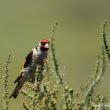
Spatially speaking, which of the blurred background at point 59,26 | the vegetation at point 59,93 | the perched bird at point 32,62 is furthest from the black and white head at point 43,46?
the blurred background at point 59,26

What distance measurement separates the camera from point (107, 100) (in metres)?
3.65

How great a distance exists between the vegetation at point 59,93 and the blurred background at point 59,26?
15.9 m

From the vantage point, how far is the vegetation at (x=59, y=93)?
140 inches

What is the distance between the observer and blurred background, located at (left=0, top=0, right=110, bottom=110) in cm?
2302

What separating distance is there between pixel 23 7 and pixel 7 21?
14.9 feet

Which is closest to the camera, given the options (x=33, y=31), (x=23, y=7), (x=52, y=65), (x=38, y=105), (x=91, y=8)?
(x=38, y=105)

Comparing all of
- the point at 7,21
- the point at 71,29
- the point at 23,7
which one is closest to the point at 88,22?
the point at 71,29

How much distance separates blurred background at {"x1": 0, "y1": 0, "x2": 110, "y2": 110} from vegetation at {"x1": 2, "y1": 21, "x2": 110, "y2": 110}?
15864mm

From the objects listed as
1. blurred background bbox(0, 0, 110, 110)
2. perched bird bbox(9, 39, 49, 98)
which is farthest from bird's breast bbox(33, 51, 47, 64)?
blurred background bbox(0, 0, 110, 110)

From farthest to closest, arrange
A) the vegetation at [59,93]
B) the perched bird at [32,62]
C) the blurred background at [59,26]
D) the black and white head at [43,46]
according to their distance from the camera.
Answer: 1. the blurred background at [59,26]
2. the black and white head at [43,46]
3. the perched bird at [32,62]
4. the vegetation at [59,93]

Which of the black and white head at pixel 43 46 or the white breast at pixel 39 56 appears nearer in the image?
the white breast at pixel 39 56

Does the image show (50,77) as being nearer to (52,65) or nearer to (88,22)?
(52,65)

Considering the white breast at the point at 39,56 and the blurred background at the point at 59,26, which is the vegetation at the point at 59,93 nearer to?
the white breast at the point at 39,56

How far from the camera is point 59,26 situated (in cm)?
2908
